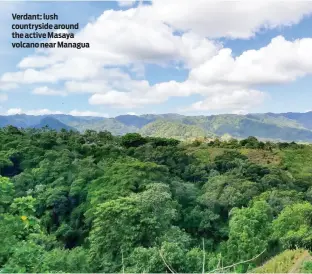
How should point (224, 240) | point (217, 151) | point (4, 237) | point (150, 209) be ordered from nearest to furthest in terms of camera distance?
point (4, 237)
point (150, 209)
point (224, 240)
point (217, 151)

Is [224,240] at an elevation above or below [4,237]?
below

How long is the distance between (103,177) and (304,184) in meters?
24.9

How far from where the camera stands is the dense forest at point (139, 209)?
18703 mm

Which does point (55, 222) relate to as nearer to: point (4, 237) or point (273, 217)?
point (273, 217)

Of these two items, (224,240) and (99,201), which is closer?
(99,201)

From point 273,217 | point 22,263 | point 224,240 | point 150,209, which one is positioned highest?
point 22,263

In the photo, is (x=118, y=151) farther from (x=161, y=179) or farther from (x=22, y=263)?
(x=22, y=263)

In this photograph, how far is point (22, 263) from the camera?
691 centimetres

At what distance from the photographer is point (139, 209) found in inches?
941

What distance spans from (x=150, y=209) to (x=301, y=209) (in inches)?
413

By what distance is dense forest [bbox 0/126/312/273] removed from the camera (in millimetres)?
18703

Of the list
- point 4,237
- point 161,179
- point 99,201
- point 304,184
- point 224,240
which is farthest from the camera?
point 304,184

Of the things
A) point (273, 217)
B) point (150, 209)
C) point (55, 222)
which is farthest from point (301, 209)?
point (55, 222)

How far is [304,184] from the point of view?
4634 cm
